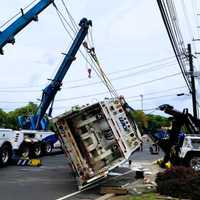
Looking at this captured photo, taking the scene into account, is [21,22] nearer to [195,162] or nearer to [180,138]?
[180,138]

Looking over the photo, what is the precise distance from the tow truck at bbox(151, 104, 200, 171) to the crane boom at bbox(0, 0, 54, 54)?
854cm

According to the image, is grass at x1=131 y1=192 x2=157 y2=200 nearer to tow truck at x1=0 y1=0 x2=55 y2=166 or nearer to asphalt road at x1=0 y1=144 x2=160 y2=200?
asphalt road at x1=0 y1=144 x2=160 y2=200

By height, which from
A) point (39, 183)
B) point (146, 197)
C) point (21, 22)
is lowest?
point (146, 197)

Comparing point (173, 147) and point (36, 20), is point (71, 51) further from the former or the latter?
point (173, 147)

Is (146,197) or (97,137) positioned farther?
(97,137)

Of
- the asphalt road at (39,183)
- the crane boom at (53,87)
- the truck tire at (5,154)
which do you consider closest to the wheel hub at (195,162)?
the asphalt road at (39,183)

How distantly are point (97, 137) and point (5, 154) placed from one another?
26.8 feet

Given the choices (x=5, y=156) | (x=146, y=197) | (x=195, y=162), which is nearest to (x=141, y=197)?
(x=146, y=197)

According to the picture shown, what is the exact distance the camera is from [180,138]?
63.8 feet

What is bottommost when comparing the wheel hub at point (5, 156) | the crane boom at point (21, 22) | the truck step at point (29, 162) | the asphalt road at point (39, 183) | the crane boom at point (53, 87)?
the asphalt road at point (39, 183)

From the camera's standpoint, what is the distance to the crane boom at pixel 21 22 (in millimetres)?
22781

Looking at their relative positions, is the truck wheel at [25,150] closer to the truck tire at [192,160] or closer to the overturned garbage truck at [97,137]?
the truck tire at [192,160]

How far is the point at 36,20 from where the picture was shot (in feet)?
79.2

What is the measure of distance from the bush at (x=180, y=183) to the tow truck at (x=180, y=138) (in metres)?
5.96
